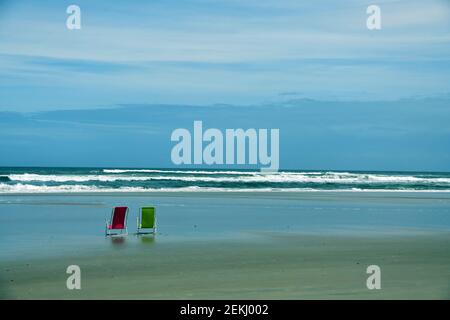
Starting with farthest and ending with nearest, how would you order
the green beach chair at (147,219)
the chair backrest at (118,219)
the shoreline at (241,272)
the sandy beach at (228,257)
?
the green beach chair at (147,219)
the chair backrest at (118,219)
the sandy beach at (228,257)
the shoreline at (241,272)

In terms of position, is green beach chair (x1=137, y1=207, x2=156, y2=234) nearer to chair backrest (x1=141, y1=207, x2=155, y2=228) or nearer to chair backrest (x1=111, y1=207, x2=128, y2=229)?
chair backrest (x1=141, y1=207, x2=155, y2=228)

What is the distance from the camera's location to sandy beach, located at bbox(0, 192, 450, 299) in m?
6.47

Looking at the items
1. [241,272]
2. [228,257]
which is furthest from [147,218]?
[241,272]

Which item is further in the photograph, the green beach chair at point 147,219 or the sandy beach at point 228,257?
the green beach chair at point 147,219

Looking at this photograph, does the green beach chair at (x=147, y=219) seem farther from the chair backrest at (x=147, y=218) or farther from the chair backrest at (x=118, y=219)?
the chair backrest at (x=118, y=219)

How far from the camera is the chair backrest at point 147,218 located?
36.0 ft

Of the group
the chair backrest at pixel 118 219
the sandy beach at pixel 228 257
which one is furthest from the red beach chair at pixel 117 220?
the sandy beach at pixel 228 257

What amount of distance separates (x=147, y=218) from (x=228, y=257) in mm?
2899

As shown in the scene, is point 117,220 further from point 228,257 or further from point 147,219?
point 228,257

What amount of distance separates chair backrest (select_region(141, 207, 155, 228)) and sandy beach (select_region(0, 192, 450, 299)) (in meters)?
0.32

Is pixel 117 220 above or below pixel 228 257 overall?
above

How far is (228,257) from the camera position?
851 cm

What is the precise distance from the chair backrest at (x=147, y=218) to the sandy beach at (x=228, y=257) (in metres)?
0.32
